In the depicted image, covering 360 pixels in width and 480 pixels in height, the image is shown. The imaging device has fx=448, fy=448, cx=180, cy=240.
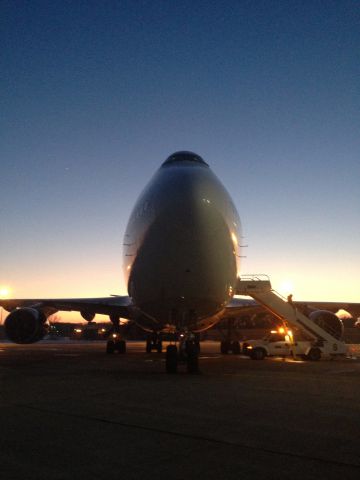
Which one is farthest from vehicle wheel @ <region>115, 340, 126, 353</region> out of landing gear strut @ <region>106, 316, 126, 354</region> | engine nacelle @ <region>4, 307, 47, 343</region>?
engine nacelle @ <region>4, 307, 47, 343</region>

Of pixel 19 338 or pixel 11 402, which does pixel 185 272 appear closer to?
pixel 11 402

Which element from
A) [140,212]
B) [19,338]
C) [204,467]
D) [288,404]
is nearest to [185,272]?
[140,212]

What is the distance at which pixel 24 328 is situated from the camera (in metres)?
22.0

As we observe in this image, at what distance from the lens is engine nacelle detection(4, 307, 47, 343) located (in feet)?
72.0

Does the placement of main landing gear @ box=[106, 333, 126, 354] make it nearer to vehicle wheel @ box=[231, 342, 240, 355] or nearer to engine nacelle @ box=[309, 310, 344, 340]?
vehicle wheel @ box=[231, 342, 240, 355]

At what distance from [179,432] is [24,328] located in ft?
62.2

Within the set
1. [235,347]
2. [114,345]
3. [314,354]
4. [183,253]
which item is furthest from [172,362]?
[235,347]

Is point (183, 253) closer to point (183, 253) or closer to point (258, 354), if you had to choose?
point (183, 253)

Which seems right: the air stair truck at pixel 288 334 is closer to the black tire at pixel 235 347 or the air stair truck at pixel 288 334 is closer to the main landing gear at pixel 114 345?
the black tire at pixel 235 347

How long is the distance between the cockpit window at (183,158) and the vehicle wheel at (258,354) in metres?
8.49

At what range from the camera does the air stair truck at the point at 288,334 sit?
17109mm

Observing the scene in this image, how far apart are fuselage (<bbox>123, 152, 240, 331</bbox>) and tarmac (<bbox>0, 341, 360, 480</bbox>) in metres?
3.36

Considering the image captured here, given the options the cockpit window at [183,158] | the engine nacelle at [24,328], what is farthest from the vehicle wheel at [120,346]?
the cockpit window at [183,158]

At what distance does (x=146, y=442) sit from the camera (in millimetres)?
4441
